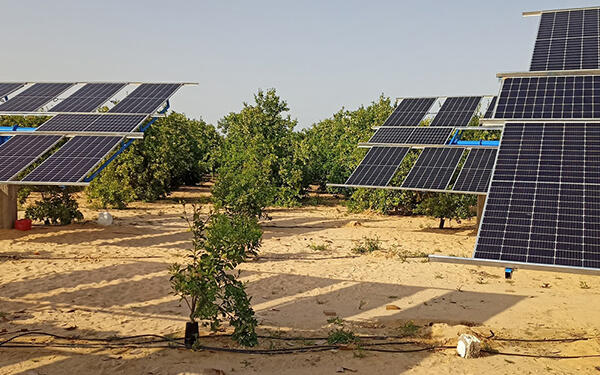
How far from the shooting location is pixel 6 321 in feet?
28.7

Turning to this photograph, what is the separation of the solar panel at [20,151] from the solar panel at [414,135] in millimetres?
10963

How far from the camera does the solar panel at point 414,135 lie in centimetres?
1917

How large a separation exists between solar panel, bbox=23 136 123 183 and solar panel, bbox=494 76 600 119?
10.2m

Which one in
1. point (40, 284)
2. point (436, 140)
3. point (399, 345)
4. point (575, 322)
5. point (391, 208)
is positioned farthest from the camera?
point (391, 208)

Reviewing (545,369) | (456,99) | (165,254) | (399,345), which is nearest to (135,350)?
(399,345)

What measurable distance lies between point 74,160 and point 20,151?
1.86 m

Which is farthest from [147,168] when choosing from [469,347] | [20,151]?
[469,347]

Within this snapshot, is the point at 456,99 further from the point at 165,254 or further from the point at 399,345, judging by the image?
the point at 399,345

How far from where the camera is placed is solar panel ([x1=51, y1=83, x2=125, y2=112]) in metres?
19.4

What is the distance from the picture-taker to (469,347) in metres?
7.65

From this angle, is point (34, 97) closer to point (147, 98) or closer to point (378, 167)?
point (147, 98)

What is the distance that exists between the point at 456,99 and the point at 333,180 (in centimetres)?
1094

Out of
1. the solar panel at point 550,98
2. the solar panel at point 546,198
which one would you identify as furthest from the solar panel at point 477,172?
the solar panel at point 546,198

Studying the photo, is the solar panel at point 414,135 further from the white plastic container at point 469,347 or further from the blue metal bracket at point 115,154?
the white plastic container at point 469,347
